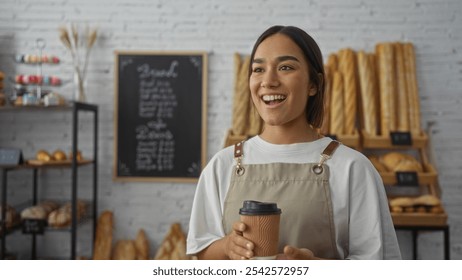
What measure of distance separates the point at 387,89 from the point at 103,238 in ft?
5.17

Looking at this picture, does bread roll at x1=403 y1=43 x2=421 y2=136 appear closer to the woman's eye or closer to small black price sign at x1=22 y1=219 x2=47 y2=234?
the woman's eye

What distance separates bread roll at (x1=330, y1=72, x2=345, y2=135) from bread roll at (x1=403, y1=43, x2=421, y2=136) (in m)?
0.33

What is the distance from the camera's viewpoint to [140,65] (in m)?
2.60

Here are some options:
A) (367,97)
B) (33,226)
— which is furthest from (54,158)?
(367,97)

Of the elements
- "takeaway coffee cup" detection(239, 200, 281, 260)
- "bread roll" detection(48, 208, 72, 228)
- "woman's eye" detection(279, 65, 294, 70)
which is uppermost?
"woman's eye" detection(279, 65, 294, 70)

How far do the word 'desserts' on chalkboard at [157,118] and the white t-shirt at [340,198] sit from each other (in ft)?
5.47

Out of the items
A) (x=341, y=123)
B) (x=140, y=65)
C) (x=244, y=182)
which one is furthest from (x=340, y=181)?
(x=140, y=65)

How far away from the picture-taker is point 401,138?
227 cm

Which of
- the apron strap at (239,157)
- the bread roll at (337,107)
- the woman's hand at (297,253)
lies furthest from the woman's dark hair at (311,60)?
the bread roll at (337,107)

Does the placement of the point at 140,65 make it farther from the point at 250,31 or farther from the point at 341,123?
the point at 341,123

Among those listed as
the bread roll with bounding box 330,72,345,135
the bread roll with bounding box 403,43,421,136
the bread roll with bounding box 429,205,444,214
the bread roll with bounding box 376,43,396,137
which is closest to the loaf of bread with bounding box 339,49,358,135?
the bread roll with bounding box 330,72,345,135

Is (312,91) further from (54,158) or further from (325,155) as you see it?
(54,158)

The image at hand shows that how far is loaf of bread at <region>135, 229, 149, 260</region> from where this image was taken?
2557 millimetres
